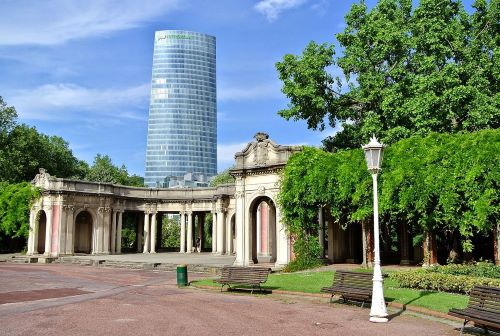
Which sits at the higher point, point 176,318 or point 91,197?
point 91,197

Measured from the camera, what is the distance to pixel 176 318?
1316cm

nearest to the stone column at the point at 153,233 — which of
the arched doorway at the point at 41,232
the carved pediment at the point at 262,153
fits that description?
the arched doorway at the point at 41,232

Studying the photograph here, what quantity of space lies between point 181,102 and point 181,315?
181 metres

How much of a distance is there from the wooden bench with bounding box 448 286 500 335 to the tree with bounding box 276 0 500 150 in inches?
696

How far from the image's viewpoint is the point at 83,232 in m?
54.8

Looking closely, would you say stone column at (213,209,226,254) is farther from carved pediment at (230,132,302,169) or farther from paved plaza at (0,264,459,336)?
paved plaza at (0,264,459,336)

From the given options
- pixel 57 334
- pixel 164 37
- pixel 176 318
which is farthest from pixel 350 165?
pixel 164 37

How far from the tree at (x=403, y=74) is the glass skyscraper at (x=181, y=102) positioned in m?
161

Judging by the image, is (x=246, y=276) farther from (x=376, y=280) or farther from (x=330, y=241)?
(x=330, y=241)

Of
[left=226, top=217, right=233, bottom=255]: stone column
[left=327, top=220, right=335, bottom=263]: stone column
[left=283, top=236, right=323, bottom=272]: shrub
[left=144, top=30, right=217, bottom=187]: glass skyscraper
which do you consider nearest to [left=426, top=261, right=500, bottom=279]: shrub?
[left=283, top=236, right=323, bottom=272]: shrub

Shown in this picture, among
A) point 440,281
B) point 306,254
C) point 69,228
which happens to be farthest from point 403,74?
point 69,228

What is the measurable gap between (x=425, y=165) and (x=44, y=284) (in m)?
19.2

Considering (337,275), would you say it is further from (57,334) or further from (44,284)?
(44,284)

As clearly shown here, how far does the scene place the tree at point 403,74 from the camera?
27547 mm
